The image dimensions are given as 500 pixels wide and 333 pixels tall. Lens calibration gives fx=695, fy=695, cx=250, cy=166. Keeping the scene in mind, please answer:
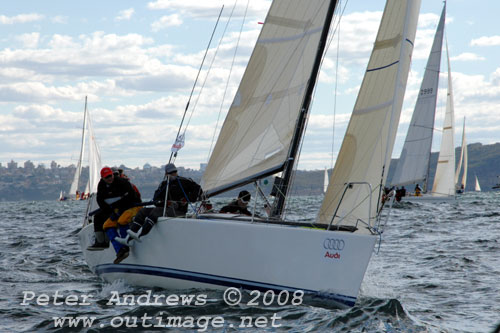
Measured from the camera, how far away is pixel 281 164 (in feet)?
27.0

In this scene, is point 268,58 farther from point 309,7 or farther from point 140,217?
point 140,217

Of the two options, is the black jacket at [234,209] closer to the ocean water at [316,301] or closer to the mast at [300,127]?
the mast at [300,127]

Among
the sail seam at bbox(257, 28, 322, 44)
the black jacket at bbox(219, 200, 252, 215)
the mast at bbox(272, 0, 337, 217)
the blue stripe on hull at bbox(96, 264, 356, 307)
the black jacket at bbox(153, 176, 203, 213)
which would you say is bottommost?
the blue stripe on hull at bbox(96, 264, 356, 307)

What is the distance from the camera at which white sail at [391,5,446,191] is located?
3309 centimetres

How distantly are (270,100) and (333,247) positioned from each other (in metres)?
2.32

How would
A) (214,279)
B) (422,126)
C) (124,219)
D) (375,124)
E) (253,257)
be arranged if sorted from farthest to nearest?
(422,126) → (124,219) → (375,124) → (214,279) → (253,257)

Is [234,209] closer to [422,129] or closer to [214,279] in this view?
[214,279]

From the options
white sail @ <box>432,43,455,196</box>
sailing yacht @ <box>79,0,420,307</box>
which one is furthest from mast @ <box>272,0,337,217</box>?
white sail @ <box>432,43,455,196</box>

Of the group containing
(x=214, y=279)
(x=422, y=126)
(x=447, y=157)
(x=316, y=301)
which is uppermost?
(x=422, y=126)

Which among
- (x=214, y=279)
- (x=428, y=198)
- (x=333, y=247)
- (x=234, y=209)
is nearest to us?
(x=333, y=247)

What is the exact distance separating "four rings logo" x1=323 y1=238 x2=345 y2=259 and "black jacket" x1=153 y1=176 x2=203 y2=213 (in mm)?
2117

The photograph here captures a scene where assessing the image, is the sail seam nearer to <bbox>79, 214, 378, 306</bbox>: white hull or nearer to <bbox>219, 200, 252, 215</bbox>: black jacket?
<bbox>219, 200, 252, 215</bbox>: black jacket

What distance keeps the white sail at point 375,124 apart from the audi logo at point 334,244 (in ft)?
2.43

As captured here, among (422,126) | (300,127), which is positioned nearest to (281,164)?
(300,127)
